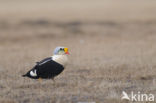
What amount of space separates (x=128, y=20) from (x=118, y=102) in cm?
1958

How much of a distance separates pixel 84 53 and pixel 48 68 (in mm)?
7637

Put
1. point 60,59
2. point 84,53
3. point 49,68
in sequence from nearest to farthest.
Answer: point 49,68 < point 60,59 < point 84,53

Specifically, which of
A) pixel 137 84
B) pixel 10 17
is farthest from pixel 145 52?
pixel 10 17

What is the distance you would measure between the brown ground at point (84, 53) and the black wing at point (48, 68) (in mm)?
318

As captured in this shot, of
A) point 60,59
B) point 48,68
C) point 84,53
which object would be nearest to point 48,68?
point 48,68

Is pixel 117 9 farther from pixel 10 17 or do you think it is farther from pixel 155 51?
pixel 155 51

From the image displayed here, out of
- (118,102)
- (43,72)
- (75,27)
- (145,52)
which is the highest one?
(75,27)

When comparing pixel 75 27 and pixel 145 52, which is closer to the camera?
pixel 145 52

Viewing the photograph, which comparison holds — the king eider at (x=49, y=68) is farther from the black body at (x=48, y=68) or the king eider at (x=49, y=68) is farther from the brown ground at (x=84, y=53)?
the brown ground at (x=84, y=53)

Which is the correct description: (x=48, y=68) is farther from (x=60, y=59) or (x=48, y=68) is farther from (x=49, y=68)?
(x=60, y=59)

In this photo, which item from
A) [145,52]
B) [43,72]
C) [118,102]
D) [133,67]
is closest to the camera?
[118,102]

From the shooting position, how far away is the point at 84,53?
16.1 m

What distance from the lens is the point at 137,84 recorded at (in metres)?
8.95

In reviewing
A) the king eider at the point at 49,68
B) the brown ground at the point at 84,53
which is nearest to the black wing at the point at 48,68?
the king eider at the point at 49,68
